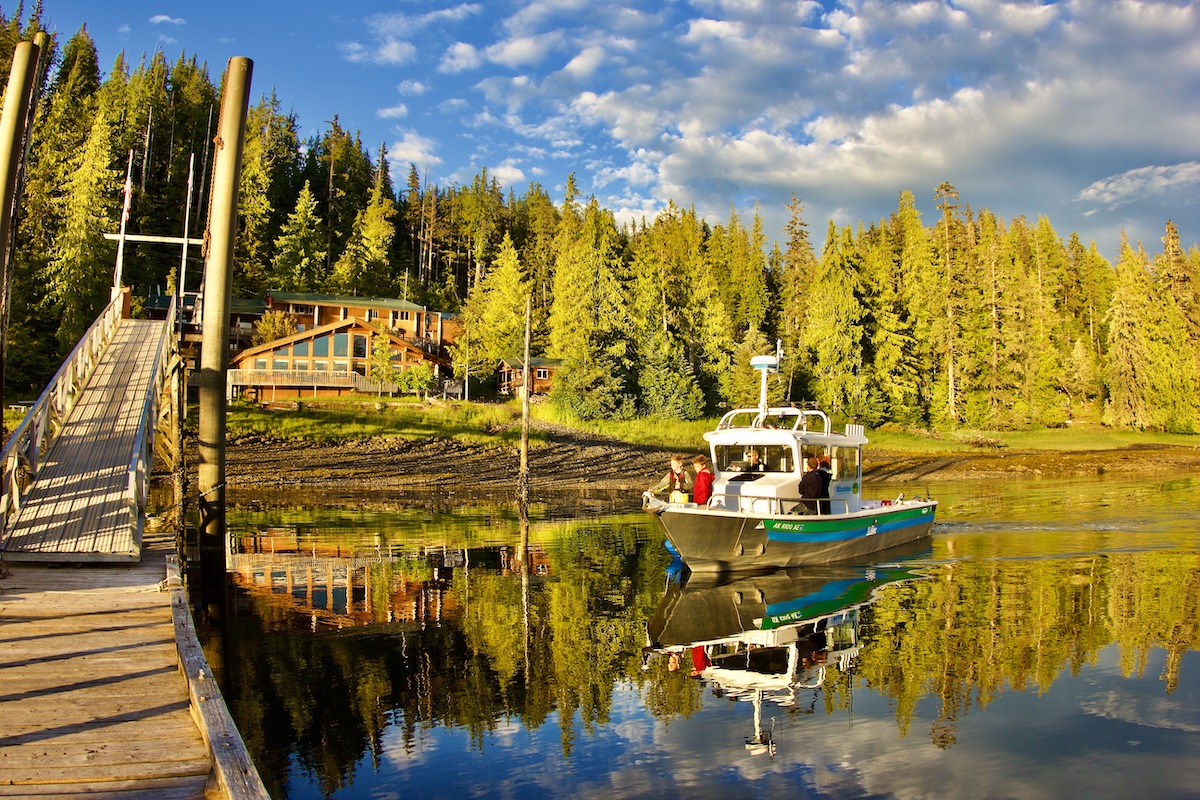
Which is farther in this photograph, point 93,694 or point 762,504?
point 762,504

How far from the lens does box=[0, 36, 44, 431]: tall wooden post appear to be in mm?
12867

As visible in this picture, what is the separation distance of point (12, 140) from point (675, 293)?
2965 inches

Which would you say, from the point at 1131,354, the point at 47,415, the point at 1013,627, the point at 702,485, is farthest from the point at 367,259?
the point at 1013,627

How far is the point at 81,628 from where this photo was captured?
10359 mm

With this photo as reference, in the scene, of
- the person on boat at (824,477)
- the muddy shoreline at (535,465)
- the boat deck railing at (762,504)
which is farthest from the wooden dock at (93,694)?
the muddy shoreline at (535,465)

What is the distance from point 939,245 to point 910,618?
76140 millimetres

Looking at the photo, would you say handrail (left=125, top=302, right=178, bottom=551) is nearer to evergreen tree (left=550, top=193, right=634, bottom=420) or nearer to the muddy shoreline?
the muddy shoreline

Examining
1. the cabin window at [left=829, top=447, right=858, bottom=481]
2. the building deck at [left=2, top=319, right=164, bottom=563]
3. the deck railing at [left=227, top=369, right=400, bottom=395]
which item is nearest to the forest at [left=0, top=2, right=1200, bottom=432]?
the deck railing at [left=227, top=369, right=400, bottom=395]

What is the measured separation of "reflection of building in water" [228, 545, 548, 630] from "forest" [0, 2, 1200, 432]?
122 feet

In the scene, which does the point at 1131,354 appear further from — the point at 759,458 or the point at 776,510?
the point at 776,510

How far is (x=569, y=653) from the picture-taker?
1351 centimetres

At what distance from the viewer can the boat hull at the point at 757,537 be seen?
20.1 m

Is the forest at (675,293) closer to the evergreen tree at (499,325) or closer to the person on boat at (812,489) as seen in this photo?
the evergreen tree at (499,325)

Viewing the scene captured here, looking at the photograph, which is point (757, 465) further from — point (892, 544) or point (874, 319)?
point (874, 319)
